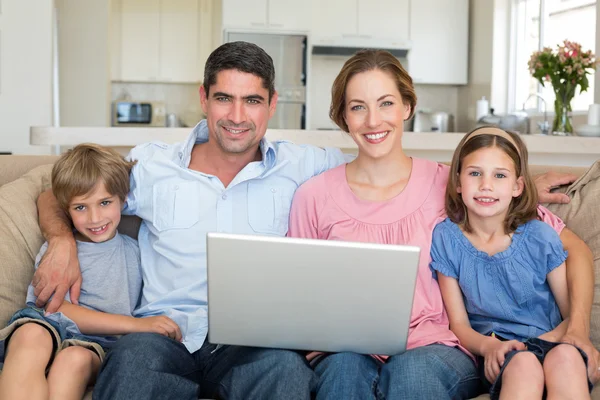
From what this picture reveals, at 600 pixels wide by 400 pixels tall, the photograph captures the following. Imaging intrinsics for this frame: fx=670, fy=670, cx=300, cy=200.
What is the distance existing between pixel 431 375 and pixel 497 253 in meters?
0.42

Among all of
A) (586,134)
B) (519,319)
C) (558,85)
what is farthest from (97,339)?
(558,85)

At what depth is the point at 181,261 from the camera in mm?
1755

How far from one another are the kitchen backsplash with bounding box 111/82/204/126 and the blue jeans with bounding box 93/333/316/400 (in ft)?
17.7

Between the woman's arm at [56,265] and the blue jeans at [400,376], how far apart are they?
0.65m

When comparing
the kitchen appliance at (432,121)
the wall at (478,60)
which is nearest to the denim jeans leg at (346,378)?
the wall at (478,60)

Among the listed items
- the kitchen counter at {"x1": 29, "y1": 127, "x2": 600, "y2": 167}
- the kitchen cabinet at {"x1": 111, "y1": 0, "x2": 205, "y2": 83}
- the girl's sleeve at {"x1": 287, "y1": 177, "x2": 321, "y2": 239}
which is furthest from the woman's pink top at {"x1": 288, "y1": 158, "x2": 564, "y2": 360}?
the kitchen cabinet at {"x1": 111, "y1": 0, "x2": 205, "y2": 83}

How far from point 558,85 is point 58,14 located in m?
4.27

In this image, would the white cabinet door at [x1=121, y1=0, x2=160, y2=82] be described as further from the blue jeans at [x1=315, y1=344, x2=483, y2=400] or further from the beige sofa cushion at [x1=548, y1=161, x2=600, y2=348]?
the blue jeans at [x1=315, y1=344, x2=483, y2=400]

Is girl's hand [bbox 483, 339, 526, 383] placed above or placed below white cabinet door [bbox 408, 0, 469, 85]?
below

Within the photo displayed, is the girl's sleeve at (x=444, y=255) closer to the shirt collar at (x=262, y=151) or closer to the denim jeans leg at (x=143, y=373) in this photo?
the shirt collar at (x=262, y=151)

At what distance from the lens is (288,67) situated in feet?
18.8

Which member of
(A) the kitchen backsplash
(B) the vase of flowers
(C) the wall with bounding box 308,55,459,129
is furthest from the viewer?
(A) the kitchen backsplash

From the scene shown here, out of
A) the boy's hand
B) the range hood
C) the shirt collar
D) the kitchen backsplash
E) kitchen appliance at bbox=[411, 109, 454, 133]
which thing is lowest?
the boy's hand

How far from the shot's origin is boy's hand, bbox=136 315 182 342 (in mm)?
1573
